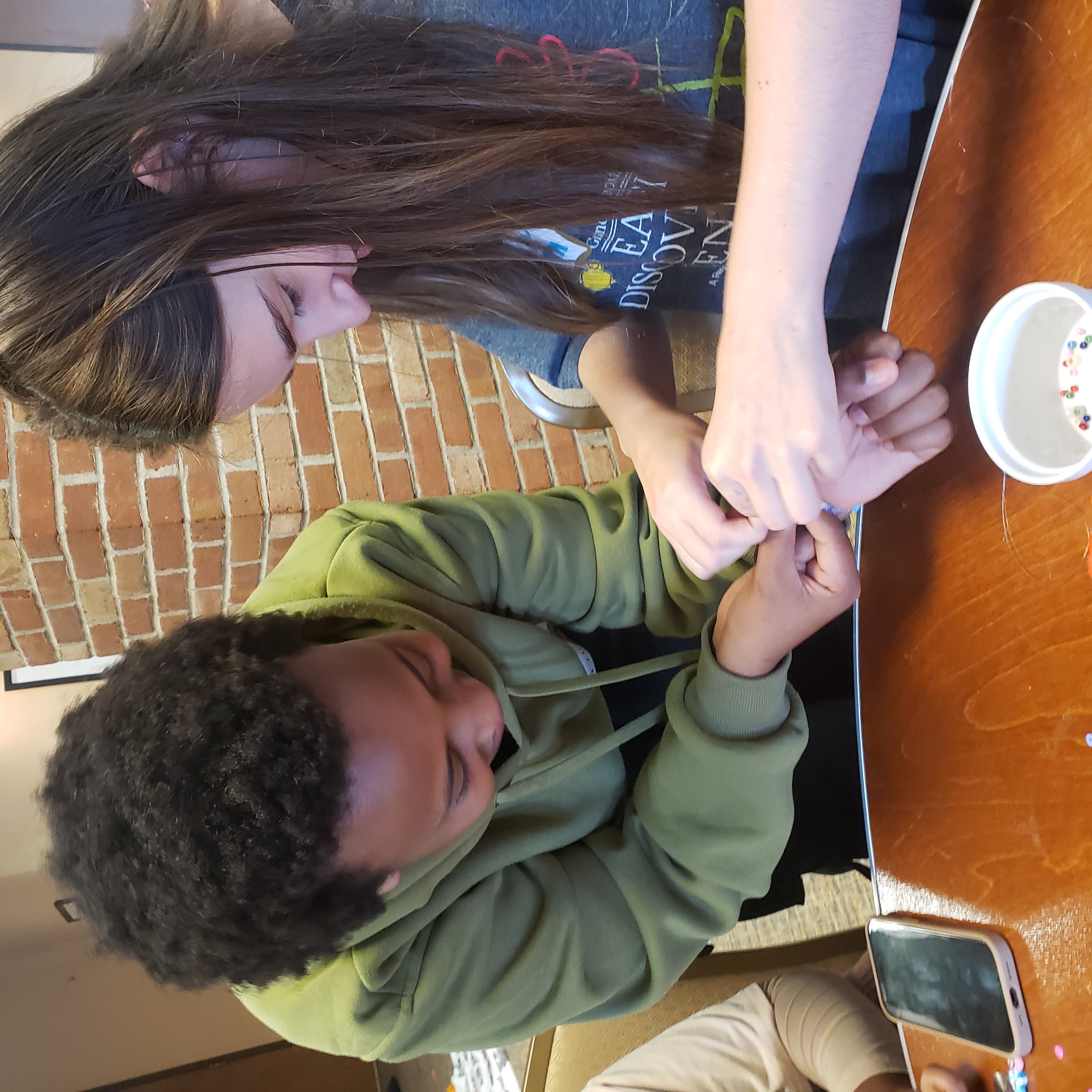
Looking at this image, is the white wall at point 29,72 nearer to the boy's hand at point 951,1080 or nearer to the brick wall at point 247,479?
the brick wall at point 247,479

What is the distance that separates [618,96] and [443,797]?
1.93 feet

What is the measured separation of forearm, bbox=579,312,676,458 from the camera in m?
0.77

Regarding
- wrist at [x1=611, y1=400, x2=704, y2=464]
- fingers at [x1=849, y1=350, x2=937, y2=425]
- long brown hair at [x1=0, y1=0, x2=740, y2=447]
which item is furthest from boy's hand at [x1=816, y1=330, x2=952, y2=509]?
long brown hair at [x1=0, y1=0, x2=740, y2=447]

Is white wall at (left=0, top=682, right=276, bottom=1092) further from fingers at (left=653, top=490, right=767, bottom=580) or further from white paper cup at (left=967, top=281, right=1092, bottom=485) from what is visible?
white paper cup at (left=967, top=281, right=1092, bottom=485)

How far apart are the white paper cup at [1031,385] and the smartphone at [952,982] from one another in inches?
12.8

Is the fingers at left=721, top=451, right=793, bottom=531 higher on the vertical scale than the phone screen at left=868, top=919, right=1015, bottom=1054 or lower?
higher

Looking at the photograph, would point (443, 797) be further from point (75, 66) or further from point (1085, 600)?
point (75, 66)

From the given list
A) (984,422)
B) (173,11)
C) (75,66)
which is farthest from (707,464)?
(75,66)

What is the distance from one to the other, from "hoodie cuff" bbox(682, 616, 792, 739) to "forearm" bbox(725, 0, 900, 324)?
1.05 ft

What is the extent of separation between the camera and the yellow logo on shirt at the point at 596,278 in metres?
0.79

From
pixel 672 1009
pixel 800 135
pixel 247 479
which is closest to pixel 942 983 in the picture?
pixel 800 135

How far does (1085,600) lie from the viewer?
1.56 feet

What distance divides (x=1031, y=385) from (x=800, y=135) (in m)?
0.22

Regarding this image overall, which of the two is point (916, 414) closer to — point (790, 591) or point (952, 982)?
point (790, 591)
